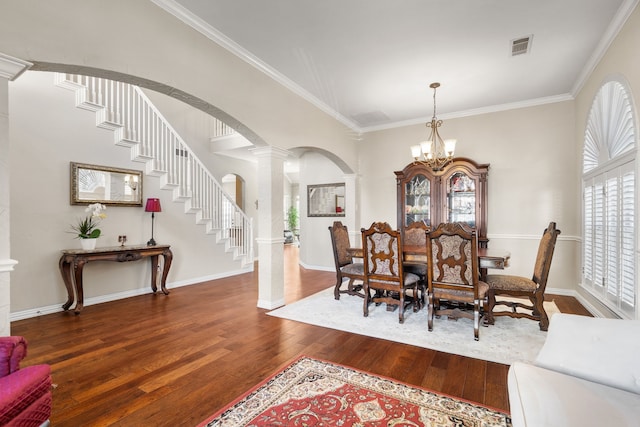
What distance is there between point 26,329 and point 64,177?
192cm

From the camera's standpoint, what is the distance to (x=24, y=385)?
4.51 ft

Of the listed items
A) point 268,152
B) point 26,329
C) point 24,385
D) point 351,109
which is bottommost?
point 26,329

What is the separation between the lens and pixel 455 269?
9.84 ft

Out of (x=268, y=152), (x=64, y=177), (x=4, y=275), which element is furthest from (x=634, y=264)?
(x=64, y=177)

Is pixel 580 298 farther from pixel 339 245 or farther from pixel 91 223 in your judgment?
pixel 91 223

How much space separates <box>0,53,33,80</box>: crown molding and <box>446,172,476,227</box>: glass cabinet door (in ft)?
16.8

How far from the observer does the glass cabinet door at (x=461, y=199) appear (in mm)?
4961

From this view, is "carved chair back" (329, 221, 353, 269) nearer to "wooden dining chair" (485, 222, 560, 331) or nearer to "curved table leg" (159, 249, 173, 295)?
"wooden dining chair" (485, 222, 560, 331)

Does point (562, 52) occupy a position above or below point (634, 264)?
above

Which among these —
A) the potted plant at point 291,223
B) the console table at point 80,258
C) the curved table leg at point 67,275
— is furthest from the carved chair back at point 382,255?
the potted plant at point 291,223

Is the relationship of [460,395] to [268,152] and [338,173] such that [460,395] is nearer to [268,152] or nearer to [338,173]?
[268,152]

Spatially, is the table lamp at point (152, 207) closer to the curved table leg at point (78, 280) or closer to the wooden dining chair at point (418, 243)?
the curved table leg at point (78, 280)

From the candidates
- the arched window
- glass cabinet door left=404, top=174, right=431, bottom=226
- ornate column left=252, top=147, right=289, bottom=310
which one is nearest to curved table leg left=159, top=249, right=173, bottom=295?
ornate column left=252, top=147, right=289, bottom=310

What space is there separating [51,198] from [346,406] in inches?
173
